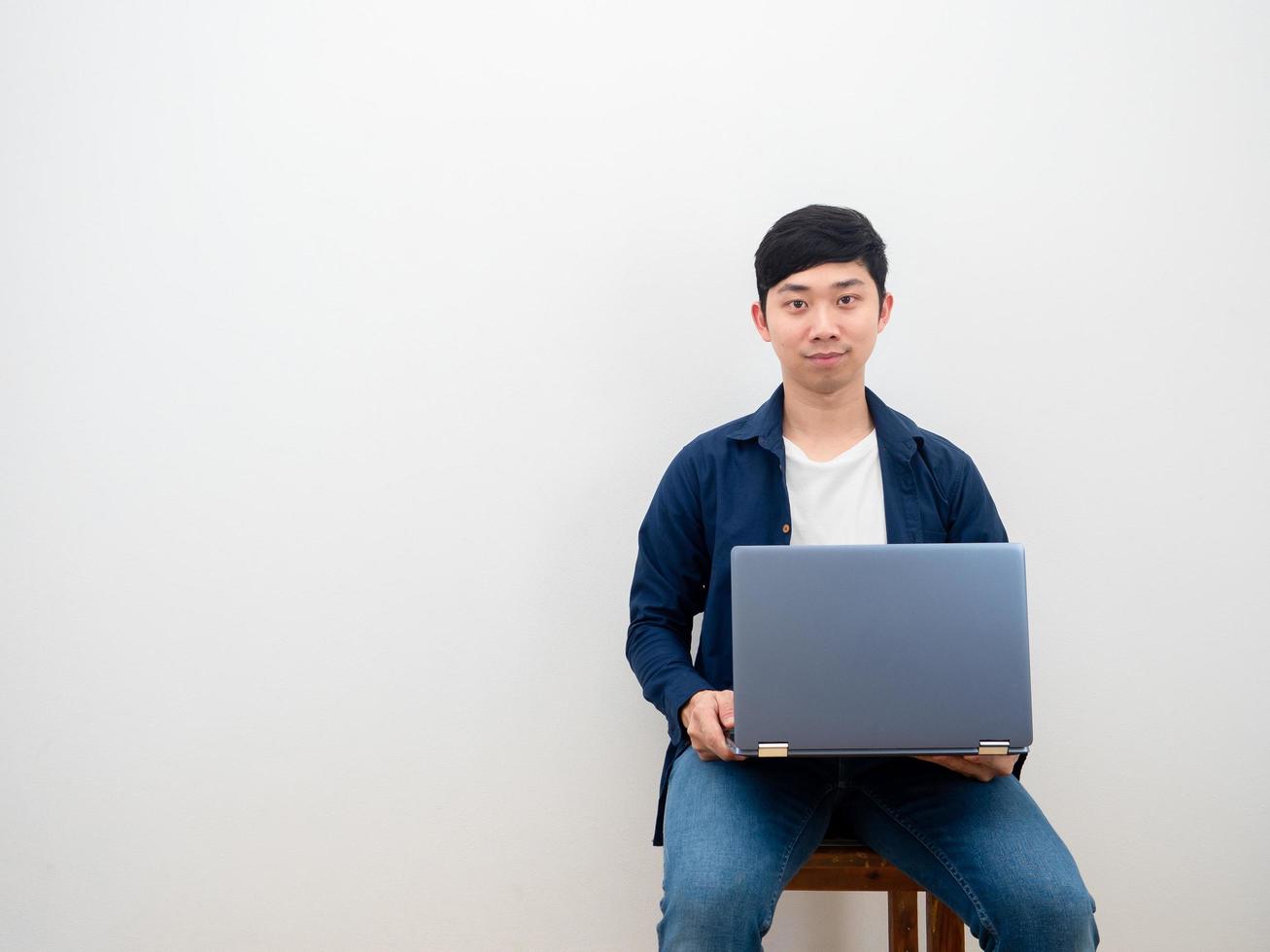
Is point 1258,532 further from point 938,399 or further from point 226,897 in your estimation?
point 226,897

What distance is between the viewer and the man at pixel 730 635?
104 cm

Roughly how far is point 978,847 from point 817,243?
0.77 metres

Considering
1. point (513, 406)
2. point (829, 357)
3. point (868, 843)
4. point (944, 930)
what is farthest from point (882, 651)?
point (513, 406)

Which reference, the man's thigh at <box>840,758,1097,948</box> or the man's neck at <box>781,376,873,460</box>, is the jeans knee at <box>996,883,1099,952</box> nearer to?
the man's thigh at <box>840,758,1097,948</box>

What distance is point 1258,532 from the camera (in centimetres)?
154

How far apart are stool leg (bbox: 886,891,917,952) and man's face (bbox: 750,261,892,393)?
79 cm

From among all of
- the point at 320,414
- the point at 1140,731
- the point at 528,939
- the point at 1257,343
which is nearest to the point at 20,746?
the point at 320,414

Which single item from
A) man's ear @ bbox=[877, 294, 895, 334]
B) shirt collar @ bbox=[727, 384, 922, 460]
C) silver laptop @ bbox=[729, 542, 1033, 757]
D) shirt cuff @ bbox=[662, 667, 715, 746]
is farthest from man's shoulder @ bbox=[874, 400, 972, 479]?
shirt cuff @ bbox=[662, 667, 715, 746]

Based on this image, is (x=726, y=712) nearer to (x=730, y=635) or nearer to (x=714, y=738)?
(x=714, y=738)

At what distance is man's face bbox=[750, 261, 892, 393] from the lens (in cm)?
127

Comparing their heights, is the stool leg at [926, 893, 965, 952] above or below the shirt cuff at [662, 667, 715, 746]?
below

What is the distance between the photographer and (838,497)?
1322 mm

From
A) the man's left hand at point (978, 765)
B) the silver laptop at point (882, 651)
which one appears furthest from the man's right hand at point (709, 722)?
the man's left hand at point (978, 765)

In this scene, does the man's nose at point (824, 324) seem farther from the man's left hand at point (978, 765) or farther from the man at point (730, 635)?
the man's left hand at point (978, 765)
